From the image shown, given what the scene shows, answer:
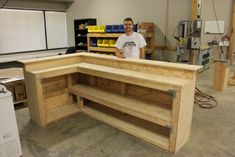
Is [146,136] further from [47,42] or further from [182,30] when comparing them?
[47,42]

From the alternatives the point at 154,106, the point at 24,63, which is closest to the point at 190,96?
the point at 154,106

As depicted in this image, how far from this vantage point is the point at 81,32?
28.8ft

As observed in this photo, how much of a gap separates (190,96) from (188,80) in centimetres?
19

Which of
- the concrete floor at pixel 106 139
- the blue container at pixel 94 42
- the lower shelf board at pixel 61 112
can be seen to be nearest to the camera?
the concrete floor at pixel 106 139

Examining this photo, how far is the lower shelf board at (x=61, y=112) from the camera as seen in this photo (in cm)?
304

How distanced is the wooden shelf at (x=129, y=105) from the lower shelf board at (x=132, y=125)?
30 centimetres

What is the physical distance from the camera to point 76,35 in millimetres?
8812

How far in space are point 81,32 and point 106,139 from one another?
7.03 metres

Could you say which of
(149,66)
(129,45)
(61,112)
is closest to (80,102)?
(61,112)

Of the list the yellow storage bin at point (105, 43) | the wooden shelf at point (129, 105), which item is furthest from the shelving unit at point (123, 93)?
the yellow storage bin at point (105, 43)

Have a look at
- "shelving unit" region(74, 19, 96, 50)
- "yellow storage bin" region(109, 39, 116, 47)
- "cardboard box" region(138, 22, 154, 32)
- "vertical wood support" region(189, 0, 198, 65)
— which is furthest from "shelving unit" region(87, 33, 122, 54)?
"vertical wood support" region(189, 0, 198, 65)

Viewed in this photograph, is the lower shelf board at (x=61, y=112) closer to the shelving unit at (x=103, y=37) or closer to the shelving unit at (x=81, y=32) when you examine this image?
the shelving unit at (x=103, y=37)

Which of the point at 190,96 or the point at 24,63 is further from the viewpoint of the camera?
the point at 24,63

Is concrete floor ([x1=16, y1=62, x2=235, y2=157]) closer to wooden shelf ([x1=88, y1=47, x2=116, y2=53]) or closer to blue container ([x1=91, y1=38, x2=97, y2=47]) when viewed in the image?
wooden shelf ([x1=88, y1=47, x2=116, y2=53])
